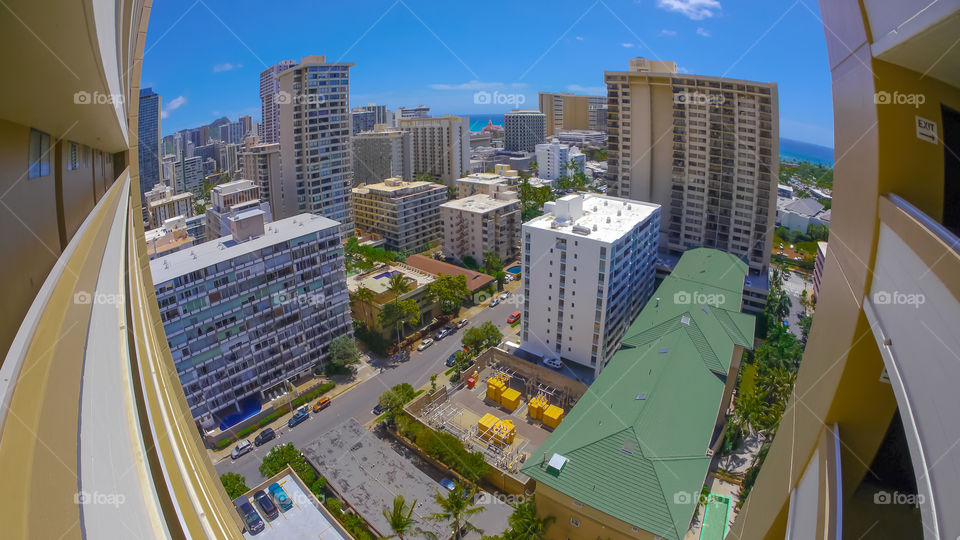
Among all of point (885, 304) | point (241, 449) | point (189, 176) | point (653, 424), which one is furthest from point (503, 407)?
point (189, 176)

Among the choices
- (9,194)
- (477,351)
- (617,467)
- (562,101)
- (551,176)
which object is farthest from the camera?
(562,101)

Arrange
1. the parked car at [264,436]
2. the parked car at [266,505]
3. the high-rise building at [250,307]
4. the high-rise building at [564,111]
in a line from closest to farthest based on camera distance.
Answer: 1. the parked car at [266,505]
2. the high-rise building at [250,307]
3. the parked car at [264,436]
4. the high-rise building at [564,111]

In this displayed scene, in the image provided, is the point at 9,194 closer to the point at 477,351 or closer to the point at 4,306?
the point at 4,306

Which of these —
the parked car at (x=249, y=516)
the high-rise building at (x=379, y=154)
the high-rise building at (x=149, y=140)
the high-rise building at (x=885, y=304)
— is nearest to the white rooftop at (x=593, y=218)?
the parked car at (x=249, y=516)

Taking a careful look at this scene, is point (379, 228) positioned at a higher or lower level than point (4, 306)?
lower

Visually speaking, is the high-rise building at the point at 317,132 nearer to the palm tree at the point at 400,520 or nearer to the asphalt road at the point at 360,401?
the asphalt road at the point at 360,401

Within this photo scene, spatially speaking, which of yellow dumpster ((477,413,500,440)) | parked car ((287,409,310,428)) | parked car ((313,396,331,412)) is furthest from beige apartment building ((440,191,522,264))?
parked car ((287,409,310,428))

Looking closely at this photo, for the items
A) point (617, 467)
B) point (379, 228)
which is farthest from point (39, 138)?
point (379, 228)
